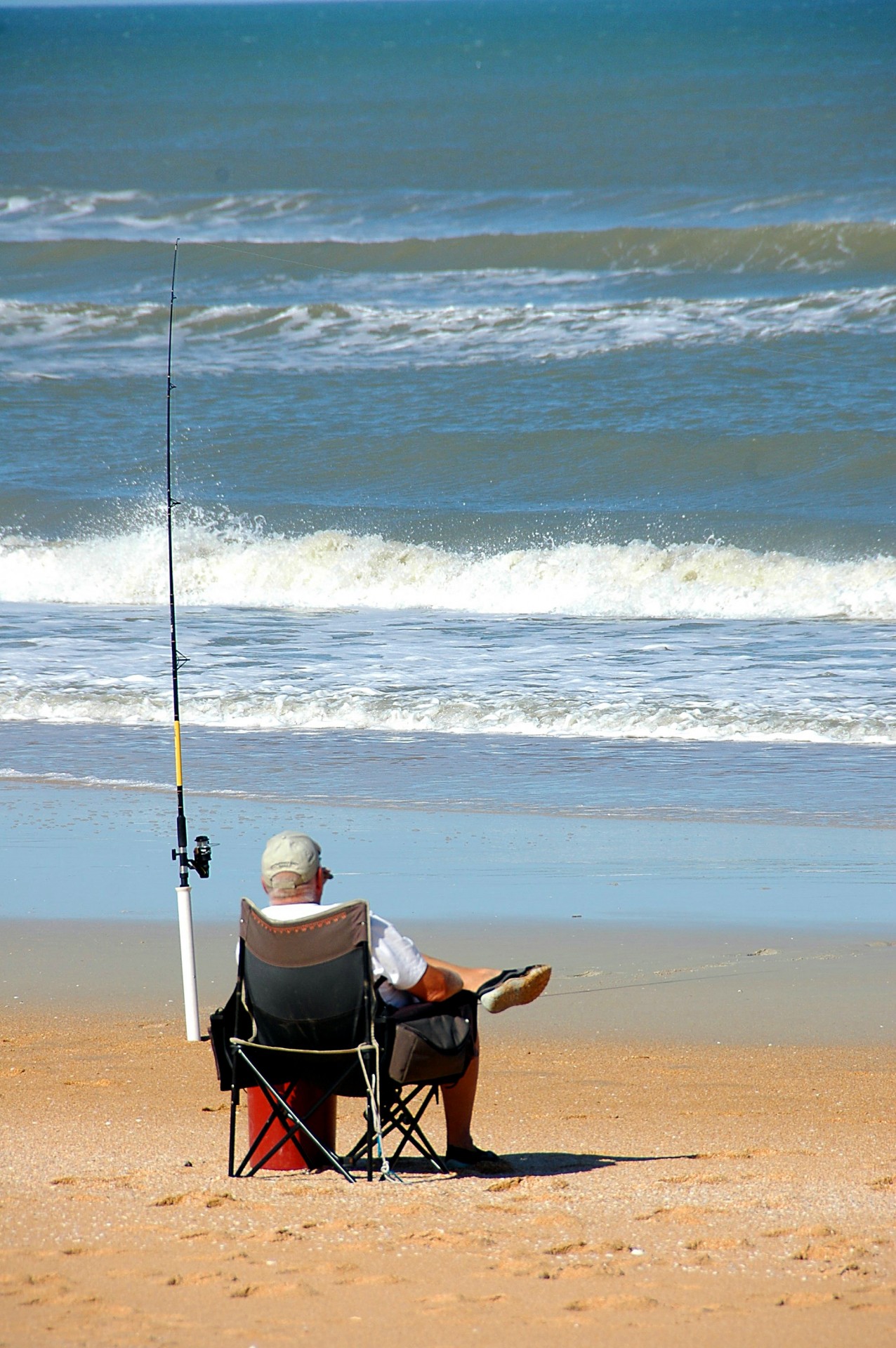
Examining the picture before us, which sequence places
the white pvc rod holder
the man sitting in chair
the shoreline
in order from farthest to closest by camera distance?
the shoreline
the white pvc rod holder
the man sitting in chair

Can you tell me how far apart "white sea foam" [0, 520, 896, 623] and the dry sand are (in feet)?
32.9

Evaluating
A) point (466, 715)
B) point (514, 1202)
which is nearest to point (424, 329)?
point (466, 715)

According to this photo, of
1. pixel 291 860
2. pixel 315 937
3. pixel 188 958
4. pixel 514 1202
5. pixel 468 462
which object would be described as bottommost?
pixel 514 1202

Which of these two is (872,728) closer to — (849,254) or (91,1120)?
(91,1120)

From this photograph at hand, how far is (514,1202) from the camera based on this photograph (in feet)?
11.2

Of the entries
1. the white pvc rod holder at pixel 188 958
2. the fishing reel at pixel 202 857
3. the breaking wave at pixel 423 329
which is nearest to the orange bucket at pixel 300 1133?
the white pvc rod holder at pixel 188 958

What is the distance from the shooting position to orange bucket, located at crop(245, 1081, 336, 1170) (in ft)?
12.0

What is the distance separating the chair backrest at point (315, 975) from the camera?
3.40 metres

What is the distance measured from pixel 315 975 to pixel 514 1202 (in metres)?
0.67

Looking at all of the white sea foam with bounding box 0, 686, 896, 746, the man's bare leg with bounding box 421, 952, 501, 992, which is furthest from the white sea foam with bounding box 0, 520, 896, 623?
the man's bare leg with bounding box 421, 952, 501, 992

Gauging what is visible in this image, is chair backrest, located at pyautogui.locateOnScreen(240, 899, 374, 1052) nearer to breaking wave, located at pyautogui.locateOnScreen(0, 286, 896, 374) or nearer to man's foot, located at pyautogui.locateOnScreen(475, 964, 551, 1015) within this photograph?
man's foot, located at pyautogui.locateOnScreen(475, 964, 551, 1015)

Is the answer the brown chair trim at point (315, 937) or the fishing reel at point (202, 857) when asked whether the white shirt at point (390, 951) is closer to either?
the brown chair trim at point (315, 937)

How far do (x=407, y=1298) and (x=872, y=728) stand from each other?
6879mm

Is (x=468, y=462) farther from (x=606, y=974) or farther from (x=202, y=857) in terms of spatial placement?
(x=202, y=857)
